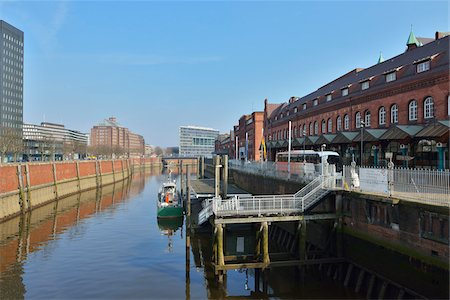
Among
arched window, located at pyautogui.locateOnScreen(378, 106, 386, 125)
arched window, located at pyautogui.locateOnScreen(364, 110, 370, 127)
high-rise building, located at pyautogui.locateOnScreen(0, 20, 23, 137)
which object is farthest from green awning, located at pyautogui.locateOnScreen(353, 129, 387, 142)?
high-rise building, located at pyautogui.locateOnScreen(0, 20, 23, 137)

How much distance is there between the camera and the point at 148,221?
4144 centimetres

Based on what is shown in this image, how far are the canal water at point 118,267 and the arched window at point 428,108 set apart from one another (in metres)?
16.7

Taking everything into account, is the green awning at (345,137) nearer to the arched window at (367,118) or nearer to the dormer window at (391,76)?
the arched window at (367,118)

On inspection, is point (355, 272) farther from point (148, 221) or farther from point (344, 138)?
point (148, 221)

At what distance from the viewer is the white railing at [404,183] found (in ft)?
54.3

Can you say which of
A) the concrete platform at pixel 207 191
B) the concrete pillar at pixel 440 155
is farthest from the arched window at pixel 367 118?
Answer: the concrete platform at pixel 207 191

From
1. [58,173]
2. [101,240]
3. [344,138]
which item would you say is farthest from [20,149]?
[344,138]

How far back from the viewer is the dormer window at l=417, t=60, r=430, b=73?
3152 cm

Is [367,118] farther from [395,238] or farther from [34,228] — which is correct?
[34,228]

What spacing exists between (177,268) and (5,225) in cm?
2255

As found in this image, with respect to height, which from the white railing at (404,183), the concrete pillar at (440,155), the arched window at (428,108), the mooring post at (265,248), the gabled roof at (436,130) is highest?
the arched window at (428,108)

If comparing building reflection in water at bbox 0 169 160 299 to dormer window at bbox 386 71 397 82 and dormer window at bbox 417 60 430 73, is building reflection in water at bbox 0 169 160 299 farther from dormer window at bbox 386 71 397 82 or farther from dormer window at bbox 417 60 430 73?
dormer window at bbox 386 71 397 82

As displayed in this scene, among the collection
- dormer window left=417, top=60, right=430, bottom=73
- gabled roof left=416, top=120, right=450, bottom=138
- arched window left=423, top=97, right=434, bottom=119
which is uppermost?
dormer window left=417, top=60, right=430, bottom=73

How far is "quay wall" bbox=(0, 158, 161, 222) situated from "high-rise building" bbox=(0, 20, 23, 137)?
61.3 metres
